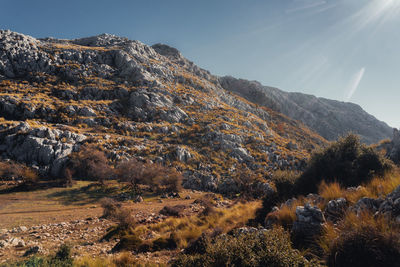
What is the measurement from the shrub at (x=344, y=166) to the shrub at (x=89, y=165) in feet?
74.6

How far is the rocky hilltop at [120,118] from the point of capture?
25906 mm

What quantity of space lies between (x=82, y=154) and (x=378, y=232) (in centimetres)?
2938

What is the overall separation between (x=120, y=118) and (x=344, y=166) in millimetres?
41783

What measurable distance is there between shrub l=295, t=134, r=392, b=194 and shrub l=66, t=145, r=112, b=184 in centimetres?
2275

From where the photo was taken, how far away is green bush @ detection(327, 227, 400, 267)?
325 cm

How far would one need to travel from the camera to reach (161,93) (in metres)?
49.8

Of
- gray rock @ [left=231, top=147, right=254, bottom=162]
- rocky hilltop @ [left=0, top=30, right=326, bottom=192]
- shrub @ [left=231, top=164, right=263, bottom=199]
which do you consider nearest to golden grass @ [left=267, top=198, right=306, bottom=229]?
shrub @ [left=231, top=164, right=263, bottom=199]

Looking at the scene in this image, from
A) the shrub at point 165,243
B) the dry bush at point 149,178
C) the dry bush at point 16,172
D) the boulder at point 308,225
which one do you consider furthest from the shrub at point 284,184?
the dry bush at point 16,172

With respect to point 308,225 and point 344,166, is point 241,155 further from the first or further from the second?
point 308,225

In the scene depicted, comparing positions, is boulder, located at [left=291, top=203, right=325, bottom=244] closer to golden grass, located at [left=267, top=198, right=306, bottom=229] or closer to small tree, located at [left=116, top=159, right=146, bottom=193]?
golden grass, located at [left=267, top=198, right=306, bottom=229]

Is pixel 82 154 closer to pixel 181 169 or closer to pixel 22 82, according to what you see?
pixel 181 169

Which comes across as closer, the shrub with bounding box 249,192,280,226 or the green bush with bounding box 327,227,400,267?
the green bush with bounding box 327,227,400,267

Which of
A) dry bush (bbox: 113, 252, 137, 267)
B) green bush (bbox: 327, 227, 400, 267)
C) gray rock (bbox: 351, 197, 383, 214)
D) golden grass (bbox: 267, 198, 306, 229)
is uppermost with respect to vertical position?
gray rock (bbox: 351, 197, 383, 214)

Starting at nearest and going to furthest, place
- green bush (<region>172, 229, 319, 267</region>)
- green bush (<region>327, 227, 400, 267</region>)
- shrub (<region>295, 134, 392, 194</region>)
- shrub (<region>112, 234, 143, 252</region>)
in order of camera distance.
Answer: green bush (<region>327, 227, 400, 267</region>) < green bush (<region>172, 229, 319, 267</region>) < shrub (<region>112, 234, 143, 252</region>) < shrub (<region>295, 134, 392, 194</region>)
